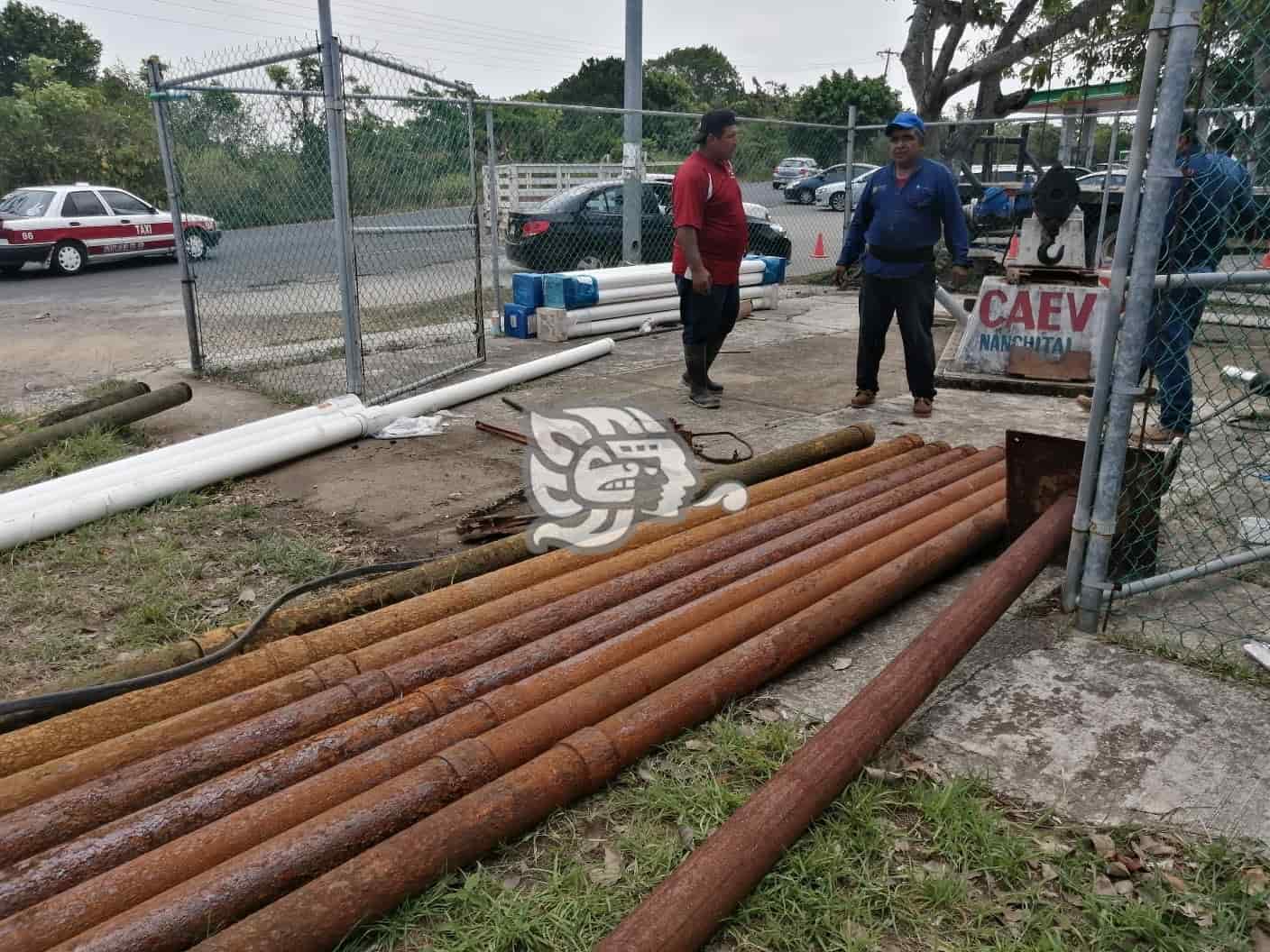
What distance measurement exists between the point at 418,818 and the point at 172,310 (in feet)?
37.9

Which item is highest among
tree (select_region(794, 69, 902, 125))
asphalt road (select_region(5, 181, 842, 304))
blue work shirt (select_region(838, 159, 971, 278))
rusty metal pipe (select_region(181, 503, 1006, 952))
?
tree (select_region(794, 69, 902, 125))

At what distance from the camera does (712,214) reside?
622 centimetres

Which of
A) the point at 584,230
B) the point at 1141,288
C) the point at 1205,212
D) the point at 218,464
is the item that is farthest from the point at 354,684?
the point at 584,230

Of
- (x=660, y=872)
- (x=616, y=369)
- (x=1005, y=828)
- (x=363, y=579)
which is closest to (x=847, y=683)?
(x=1005, y=828)

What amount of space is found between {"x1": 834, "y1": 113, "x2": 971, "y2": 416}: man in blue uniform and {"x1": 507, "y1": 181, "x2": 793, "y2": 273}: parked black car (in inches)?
232

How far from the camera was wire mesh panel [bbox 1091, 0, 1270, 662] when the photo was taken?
281cm

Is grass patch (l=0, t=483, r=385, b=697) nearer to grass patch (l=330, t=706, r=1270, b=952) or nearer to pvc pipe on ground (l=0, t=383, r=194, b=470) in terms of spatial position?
pvc pipe on ground (l=0, t=383, r=194, b=470)

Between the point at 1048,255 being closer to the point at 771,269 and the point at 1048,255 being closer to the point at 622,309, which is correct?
the point at 622,309

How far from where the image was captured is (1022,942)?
6.34ft

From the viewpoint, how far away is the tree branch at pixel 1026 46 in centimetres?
1476

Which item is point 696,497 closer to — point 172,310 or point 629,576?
point 629,576

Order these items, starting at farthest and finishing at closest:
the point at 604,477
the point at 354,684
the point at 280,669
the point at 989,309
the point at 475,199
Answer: the point at 475,199 → the point at 989,309 → the point at 604,477 → the point at 280,669 → the point at 354,684

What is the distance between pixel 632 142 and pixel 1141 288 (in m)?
8.76

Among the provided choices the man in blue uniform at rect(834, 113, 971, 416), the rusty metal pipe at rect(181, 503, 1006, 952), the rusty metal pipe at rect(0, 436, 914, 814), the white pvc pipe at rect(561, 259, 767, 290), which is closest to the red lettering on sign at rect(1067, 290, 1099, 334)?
the man in blue uniform at rect(834, 113, 971, 416)
